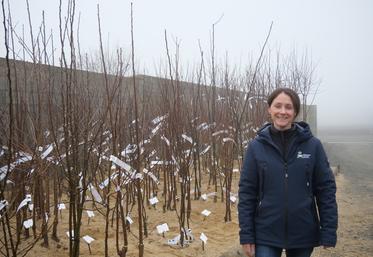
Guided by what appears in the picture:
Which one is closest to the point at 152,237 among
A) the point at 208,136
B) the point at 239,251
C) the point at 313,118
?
the point at 239,251

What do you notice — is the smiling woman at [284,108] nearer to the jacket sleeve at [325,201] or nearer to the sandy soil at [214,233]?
the jacket sleeve at [325,201]

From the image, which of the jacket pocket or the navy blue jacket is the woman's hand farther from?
the jacket pocket

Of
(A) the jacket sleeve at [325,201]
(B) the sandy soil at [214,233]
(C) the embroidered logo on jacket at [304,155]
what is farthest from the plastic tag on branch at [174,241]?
(C) the embroidered logo on jacket at [304,155]

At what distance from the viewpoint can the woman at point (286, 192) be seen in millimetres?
1656

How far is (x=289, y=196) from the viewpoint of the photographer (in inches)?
65.2

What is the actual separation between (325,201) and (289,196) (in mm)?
184

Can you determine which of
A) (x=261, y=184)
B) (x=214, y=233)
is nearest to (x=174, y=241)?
(x=214, y=233)

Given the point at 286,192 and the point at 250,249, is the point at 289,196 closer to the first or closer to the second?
the point at 286,192

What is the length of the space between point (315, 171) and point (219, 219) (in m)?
2.52

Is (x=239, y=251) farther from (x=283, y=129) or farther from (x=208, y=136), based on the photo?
(x=208, y=136)

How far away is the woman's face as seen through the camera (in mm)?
1739

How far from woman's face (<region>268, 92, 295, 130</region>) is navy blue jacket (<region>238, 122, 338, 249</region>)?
7 centimetres

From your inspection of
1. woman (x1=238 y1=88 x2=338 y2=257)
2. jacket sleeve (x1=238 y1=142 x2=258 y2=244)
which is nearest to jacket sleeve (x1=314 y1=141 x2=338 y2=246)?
woman (x1=238 y1=88 x2=338 y2=257)

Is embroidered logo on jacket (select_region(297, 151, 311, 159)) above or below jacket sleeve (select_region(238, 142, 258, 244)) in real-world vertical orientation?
above
